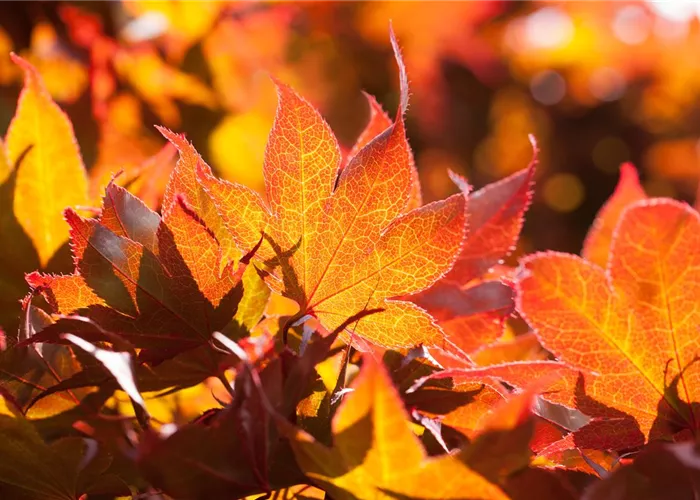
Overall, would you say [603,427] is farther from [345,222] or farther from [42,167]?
[42,167]

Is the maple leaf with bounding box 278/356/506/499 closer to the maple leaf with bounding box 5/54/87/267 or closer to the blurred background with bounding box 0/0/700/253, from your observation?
the blurred background with bounding box 0/0/700/253

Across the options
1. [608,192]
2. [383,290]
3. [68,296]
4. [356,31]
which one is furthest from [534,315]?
[608,192]

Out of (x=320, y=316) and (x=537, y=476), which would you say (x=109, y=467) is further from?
(x=537, y=476)

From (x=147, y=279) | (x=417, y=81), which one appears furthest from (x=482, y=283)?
(x=417, y=81)

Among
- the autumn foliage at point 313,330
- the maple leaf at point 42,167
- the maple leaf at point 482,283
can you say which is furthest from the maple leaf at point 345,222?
the maple leaf at point 42,167

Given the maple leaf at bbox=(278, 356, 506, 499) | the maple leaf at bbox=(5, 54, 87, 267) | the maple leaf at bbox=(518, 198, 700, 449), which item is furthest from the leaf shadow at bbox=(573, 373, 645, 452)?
the maple leaf at bbox=(5, 54, 87, 267)
